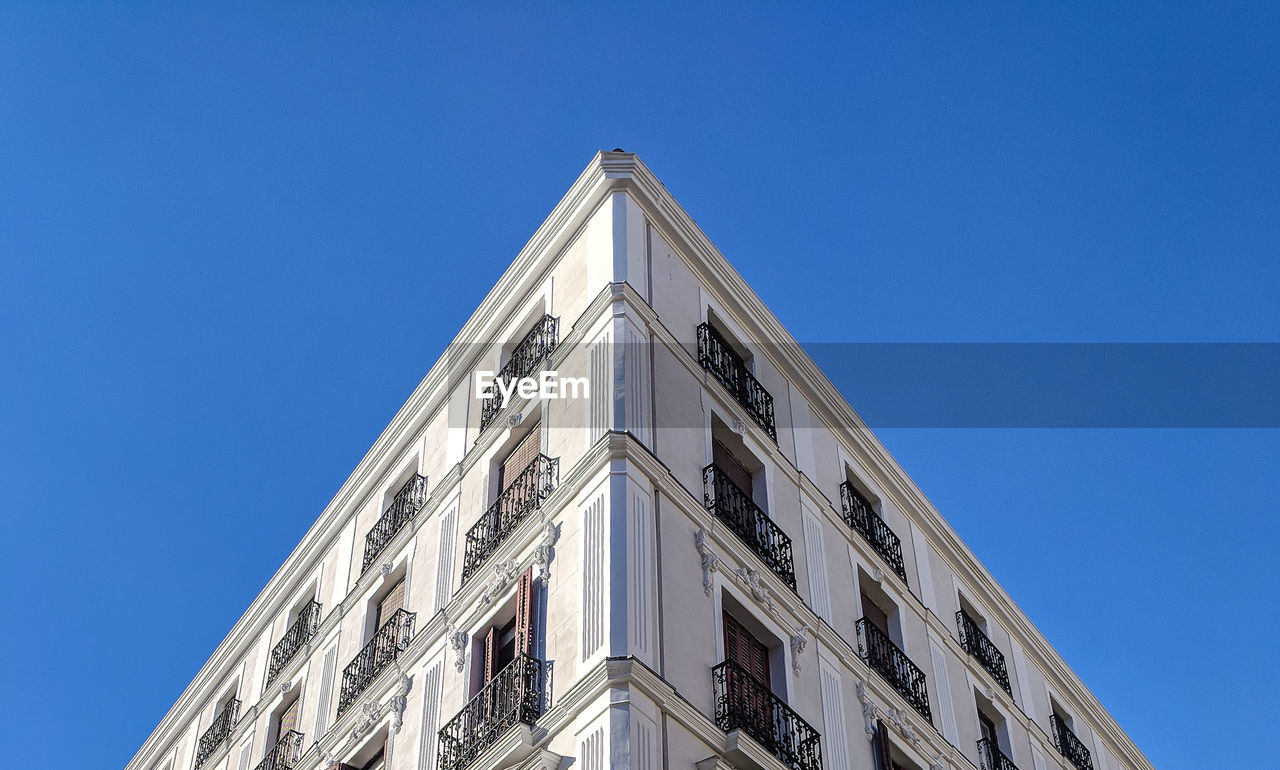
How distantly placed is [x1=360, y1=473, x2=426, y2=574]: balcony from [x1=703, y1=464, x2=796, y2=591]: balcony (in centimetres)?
675

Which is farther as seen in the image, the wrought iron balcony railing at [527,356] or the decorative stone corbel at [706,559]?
the wrought iron balcony railing at [527,356]

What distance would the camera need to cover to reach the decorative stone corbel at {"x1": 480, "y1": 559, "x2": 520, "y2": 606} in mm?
19781

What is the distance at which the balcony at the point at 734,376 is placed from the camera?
74.4 feet

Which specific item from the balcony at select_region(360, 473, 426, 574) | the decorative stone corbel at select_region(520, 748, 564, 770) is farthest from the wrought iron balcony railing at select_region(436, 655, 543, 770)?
the balcony at select_region(360, 473, 426, 574)

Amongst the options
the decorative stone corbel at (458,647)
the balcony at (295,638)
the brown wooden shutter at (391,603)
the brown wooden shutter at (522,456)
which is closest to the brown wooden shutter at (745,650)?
the decorative stone corbel at (458,647)

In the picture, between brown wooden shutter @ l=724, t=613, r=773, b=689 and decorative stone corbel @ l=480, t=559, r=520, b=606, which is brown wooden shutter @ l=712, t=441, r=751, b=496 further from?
decorative stone corbel @ l=480, t=559, r=520, b=606

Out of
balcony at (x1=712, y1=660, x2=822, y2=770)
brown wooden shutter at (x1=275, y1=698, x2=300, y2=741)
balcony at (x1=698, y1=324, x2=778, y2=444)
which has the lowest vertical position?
balcony at (x1=712, y1=660, x2=822, y2=770)

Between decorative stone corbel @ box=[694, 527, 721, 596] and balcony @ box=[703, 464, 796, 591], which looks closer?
decorative stone corbel @ box=[694, 527, 721, 596]

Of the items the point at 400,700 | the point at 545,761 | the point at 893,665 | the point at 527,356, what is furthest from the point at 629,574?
the point at 893,665

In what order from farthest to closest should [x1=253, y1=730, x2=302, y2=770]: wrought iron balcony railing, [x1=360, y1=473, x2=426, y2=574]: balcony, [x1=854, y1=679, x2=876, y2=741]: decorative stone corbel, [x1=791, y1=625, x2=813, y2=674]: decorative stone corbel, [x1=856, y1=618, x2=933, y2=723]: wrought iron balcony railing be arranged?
[x1=360, y1=473, x2=426, y2=574]: balcony, [x1=253, y1=730, x2=302, y2=770]: wrought iron balcony railing, [x1=856, y1=618, x2=933, y2=723]: wrought iron balcony railing, [x1=854, y1=679, x2=876, y2=741]: decorative stone corbel, [x1=791, y1=625, x2=813, y2=674]: decorative stone corbel

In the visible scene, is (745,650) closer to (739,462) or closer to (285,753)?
(739,462)

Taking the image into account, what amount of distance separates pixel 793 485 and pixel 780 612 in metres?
3.57

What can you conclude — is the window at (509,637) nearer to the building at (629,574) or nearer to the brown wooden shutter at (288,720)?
the building at (629,574)

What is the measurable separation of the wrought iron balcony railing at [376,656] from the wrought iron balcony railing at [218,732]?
6.43 m
